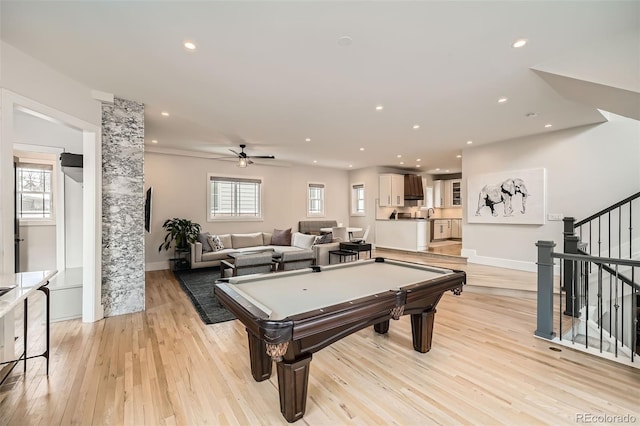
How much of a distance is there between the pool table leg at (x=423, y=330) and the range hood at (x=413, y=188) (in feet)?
23.7

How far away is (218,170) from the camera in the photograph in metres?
7.54

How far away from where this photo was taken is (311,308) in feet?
5.92

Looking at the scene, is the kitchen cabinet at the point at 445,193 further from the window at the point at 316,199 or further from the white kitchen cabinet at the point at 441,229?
the window at the point at 316,199

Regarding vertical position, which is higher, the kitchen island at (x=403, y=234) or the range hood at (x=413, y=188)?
the range hood at (x=413, y=188)

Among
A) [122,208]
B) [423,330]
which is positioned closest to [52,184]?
[122,208]

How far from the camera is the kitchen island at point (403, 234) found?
25.8 feet

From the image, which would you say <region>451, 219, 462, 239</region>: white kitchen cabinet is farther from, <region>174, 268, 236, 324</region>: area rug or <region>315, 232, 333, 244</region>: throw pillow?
<region>174, 268, 236, 324</region>: area rug

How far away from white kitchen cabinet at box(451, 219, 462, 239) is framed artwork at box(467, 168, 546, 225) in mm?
4441

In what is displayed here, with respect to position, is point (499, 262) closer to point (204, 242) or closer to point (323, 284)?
point (323, 284)

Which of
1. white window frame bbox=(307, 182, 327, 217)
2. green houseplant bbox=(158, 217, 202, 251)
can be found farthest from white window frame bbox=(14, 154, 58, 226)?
white window frame bbox=(307, 182, 327, 217)

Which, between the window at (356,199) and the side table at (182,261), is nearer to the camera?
the side table at (182,261)

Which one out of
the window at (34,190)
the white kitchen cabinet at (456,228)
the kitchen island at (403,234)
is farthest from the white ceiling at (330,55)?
the white kitchen cabinet at (456,228)

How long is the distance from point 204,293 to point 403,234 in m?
5.87

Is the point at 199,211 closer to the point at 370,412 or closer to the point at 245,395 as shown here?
the point at 245,395
